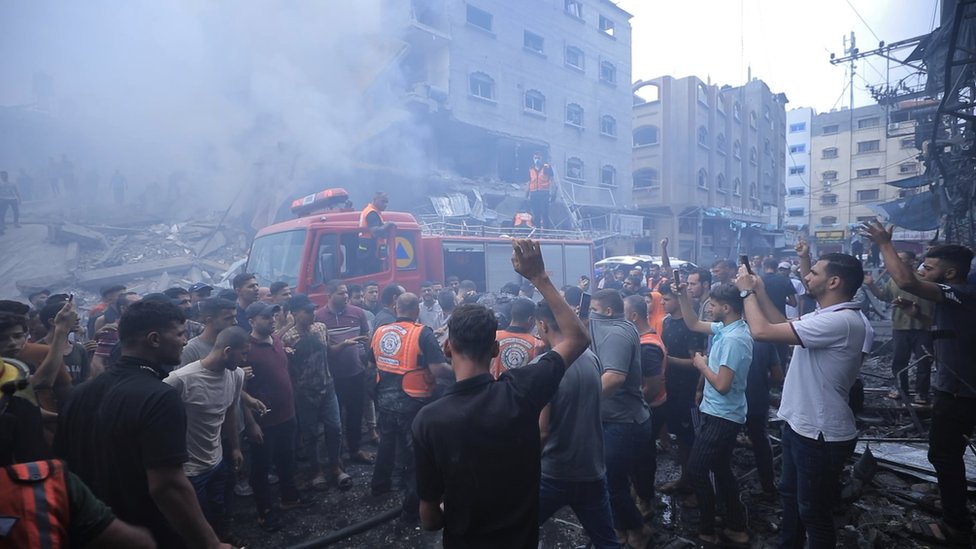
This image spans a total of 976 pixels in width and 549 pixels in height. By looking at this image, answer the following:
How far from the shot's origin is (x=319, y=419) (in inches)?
194

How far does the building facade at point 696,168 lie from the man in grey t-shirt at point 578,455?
26.1 m

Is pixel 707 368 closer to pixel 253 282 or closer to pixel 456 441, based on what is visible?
pixel 456 441

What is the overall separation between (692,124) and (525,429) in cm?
2983

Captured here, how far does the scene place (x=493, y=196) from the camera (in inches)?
786

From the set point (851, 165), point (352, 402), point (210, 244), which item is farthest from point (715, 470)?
point (851, 165)

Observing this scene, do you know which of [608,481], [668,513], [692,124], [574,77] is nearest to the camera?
[608,481]

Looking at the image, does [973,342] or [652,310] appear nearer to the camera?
[973,342]

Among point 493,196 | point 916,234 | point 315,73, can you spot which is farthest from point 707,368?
point 916,234

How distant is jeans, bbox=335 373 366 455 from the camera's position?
5516mm

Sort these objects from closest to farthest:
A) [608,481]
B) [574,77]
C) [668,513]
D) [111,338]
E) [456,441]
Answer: [456,441], [608,481], [668,513], [111,338], [574,77]

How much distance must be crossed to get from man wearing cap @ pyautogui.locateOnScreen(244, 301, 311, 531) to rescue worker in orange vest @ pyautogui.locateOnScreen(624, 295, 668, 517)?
3069mm

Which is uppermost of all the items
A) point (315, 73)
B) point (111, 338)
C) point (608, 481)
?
point (315, 73)

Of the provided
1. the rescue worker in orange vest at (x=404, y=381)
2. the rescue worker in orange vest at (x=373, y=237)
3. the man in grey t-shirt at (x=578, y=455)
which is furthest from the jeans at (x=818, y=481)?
the rescue worker in orange vest at (x=373, y=237)

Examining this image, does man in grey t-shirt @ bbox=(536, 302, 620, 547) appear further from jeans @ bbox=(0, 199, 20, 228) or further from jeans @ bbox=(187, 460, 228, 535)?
jeans @ bbox=(0, 199, 20, 228)
